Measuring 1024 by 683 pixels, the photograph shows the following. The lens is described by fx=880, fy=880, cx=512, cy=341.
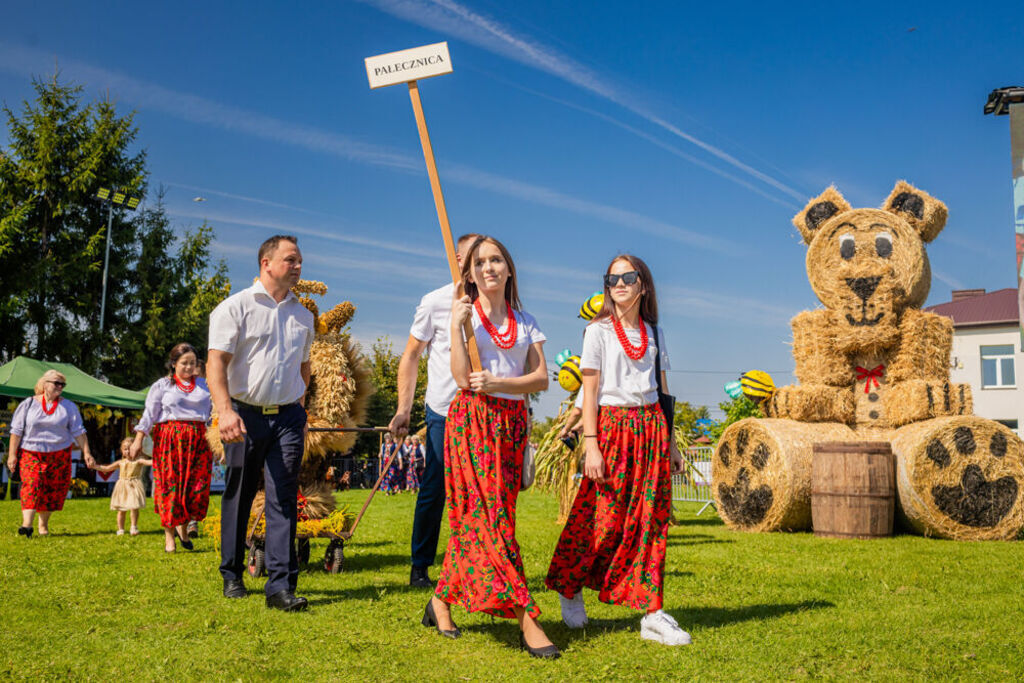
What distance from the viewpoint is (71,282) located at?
28125 millimetres

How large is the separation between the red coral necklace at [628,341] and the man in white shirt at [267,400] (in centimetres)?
187

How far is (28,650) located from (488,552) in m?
2.03

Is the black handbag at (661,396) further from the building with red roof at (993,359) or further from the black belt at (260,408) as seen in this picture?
the building with red roof at (993,359)

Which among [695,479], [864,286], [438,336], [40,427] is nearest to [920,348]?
[864,286]

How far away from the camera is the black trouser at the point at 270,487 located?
4.76 metres

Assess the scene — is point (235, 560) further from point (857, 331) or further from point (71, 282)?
point (71, 282)

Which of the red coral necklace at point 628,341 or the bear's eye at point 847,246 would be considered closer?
the red coral necklace at point 628,341

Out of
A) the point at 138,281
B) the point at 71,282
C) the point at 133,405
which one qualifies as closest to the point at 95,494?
the point at 133,405

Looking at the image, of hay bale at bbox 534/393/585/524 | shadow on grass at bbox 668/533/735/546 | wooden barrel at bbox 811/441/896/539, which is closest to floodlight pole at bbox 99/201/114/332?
hay bale at bbox 534/393/585/524

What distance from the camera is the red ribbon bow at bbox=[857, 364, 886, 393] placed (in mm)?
10117

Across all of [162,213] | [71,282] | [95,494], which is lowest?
[95,494]

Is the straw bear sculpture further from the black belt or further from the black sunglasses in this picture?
the black belt

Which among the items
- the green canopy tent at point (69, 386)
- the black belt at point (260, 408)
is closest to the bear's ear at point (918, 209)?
the black belt at point (260, 408)

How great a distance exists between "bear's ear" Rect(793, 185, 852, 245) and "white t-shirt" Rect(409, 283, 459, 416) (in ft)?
22.6
